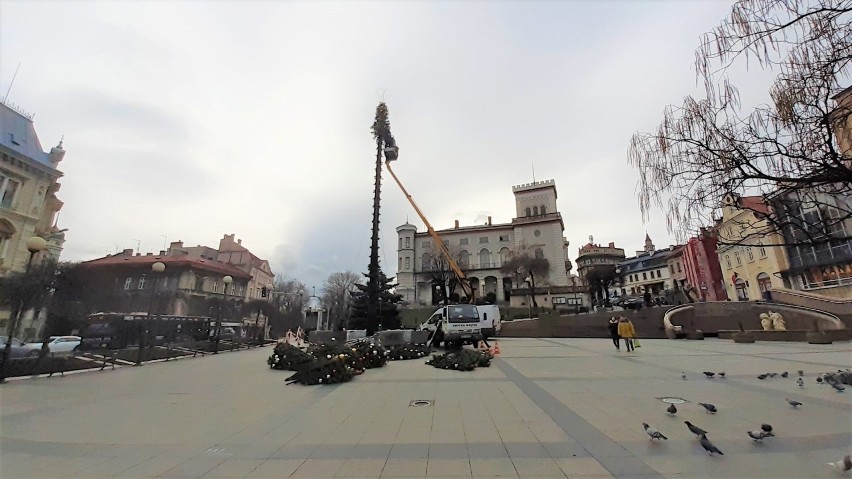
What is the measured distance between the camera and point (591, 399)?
666 cm

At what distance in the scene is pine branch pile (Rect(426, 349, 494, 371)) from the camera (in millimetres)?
10925

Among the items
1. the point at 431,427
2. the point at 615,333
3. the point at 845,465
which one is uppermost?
the point at 615,333

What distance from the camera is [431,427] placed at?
16.9 feet

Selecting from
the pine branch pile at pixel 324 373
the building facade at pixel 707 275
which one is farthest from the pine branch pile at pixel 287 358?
the building facade at pixel 707 275

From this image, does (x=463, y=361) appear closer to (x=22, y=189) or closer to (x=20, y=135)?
(x=22, y=189)

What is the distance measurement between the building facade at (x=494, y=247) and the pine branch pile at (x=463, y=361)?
2183 inches

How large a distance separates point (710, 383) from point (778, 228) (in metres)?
5.06

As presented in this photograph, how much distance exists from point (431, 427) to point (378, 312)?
19.6 metres

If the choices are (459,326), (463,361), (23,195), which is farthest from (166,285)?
(463,361)

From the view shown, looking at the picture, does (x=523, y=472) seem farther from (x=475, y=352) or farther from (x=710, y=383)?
(x=475, y=352)

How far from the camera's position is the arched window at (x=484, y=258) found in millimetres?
75875

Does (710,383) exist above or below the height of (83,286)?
below

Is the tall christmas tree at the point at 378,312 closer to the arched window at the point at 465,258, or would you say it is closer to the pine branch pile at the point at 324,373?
the pine branch pile at the point at 324,373

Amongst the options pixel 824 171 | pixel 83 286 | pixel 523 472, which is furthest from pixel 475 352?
pixel 83 286
